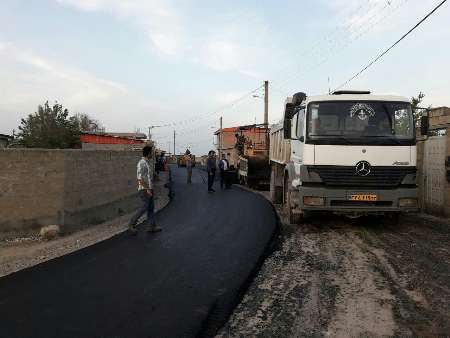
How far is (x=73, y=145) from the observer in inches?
1609

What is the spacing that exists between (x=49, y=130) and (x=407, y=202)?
37.4 m

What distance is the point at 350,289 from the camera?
17.7 feet

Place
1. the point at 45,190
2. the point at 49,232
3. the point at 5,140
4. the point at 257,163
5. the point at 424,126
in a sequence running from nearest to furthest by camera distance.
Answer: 1. the point at 424,126
2. the point at 49,232
3. the point at 45,190
4. the point at 257,163
5. the point at 5,140

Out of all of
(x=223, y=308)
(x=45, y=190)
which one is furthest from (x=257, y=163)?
(x=223, y=308)

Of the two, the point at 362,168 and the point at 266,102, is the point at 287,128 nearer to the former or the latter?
the point at 362,168

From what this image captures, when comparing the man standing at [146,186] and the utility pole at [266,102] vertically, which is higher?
the utility pole at [266,102]

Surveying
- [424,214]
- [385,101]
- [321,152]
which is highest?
[385,101]

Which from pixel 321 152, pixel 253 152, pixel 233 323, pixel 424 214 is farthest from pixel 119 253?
pixel 253 152

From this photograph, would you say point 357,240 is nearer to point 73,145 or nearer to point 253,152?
point 253,152

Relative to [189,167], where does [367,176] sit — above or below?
above

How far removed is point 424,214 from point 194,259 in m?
8.23

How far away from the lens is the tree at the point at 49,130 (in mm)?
39875

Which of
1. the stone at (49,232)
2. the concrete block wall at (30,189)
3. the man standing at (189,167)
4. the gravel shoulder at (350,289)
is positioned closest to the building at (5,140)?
the man standing at (189,167)

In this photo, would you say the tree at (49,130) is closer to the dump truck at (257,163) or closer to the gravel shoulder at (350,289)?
the dump truck at (257,163)
